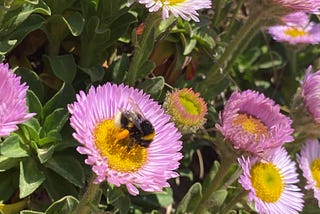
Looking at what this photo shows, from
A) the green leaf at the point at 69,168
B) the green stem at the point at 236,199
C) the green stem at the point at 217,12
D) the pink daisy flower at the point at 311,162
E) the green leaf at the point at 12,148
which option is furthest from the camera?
the green stem at the point at 217,12

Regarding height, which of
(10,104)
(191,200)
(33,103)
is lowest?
(191,200)

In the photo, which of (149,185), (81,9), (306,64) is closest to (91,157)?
(149,185)

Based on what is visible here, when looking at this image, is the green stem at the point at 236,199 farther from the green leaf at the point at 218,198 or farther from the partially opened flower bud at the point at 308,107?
the partially opened flower bud at the point at 308,107

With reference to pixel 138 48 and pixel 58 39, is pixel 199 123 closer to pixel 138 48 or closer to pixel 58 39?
pixel 138 48

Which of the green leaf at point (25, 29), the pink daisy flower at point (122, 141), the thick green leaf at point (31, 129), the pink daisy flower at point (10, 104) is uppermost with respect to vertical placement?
the pink daisy flower at point (10, 104)

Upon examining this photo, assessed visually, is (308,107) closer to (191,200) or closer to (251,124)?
(251,124)

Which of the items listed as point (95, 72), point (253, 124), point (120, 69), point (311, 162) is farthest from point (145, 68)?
point (311, 162)

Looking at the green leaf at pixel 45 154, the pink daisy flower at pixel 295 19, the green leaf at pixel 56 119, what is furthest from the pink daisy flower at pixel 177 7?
the pink daisy flower at pixel 295 19
